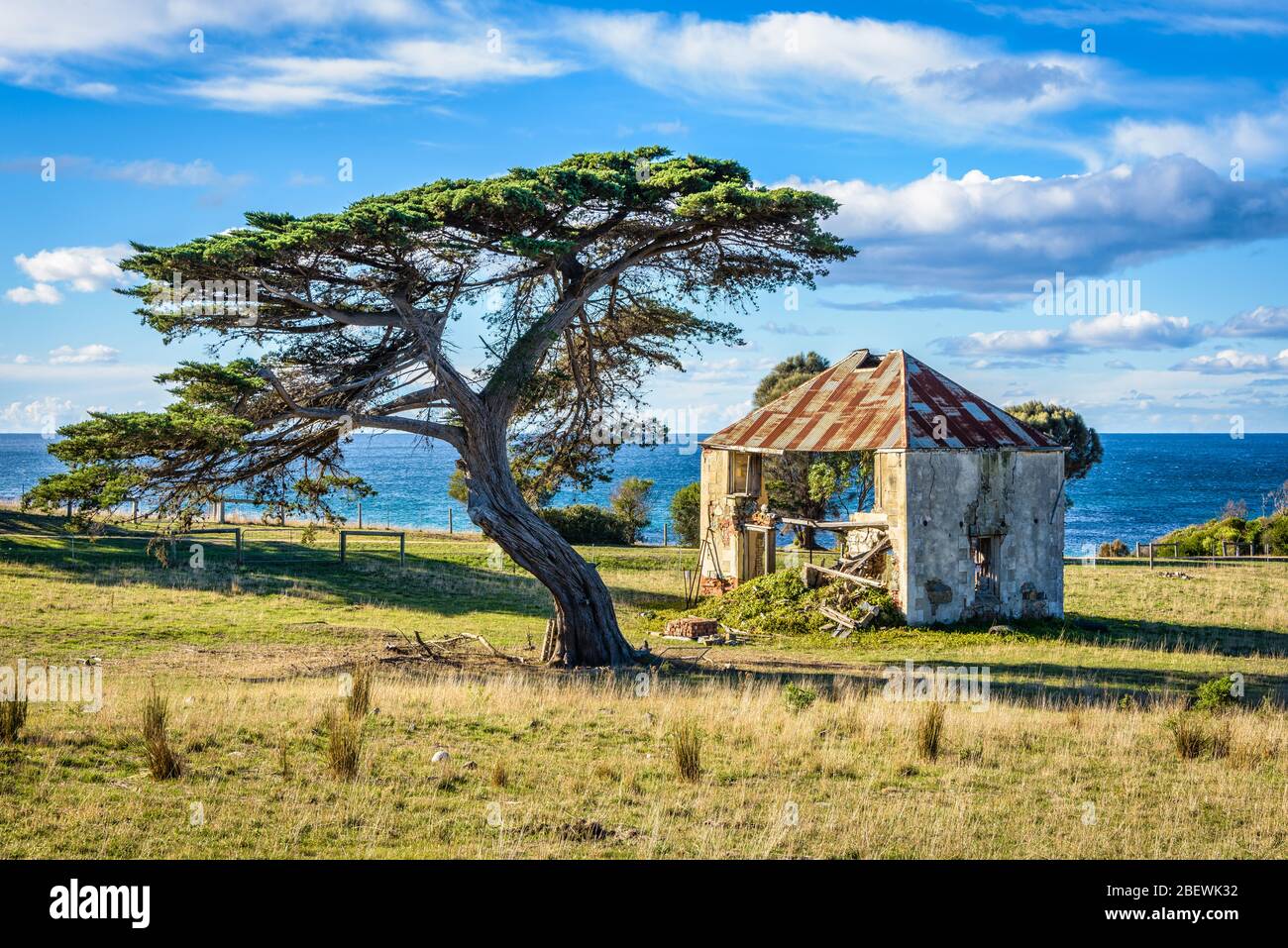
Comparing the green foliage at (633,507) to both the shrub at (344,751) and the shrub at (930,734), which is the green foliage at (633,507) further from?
the shrub at (344,751)

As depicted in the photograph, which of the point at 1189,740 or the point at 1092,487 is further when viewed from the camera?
the point at 1092,487

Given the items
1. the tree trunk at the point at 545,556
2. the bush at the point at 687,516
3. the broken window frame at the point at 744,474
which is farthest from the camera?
the bush at the point at 687,516

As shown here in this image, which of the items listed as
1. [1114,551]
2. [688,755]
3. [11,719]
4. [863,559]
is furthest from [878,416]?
[1114,551]

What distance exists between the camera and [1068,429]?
56.1 meters

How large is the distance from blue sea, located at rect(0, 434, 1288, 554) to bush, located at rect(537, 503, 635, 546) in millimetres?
5347

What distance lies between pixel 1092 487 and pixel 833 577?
11295 cm

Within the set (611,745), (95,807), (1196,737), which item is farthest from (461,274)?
(1196,737)

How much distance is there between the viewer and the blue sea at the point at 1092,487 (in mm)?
82750

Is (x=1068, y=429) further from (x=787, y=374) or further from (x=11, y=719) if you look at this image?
(x=11, y=719)

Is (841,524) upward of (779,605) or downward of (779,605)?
upward

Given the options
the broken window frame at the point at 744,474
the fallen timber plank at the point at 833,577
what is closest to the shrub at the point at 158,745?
the fallen timber plank at the point at 833,577

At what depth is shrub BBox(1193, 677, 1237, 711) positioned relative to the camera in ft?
47.5

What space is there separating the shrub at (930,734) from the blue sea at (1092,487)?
40993 mm
